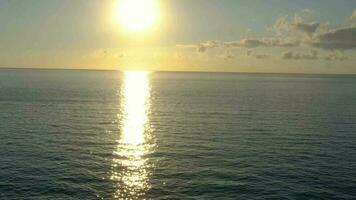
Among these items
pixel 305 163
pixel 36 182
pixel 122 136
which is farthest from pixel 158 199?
pixel 122 136

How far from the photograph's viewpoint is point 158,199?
1828 inches

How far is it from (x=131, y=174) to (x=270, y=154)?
23685 mm

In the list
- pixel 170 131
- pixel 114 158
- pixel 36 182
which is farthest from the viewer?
pixel 170 131

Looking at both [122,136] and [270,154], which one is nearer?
[270,154]

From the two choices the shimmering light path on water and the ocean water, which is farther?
the shimmering light path on water

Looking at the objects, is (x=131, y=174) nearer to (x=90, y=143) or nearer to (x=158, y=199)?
(x=158, y=199)

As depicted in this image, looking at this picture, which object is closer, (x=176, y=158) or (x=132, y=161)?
(x=132, y=161)

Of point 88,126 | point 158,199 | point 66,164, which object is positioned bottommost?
point 158,199

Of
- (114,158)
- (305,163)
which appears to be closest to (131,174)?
(114,158)

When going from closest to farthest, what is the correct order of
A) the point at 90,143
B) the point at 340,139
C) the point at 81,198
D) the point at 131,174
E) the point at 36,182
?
the point at 81,198 < the point at 36,182 < the point at 131,174 < the point at 90,143 < the point at 340,139

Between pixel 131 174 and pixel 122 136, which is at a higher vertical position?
pixel 122 136

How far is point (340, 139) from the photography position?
7975 centimetres

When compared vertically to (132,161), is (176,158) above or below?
above

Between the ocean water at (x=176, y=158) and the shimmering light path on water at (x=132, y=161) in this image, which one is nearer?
the ocean water at (x=176, y=158)
